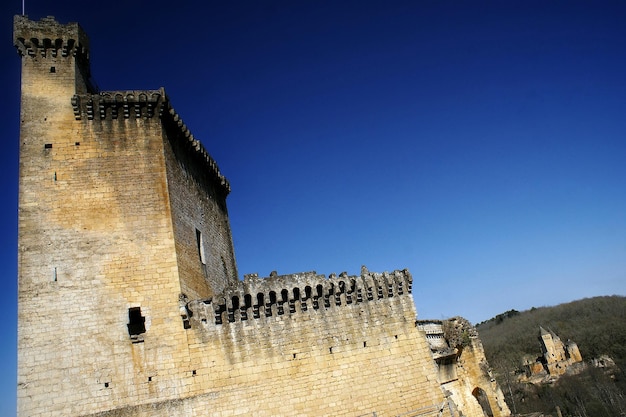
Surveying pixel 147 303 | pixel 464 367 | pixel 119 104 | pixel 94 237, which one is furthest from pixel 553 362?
pixel 119 104

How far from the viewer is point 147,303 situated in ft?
39.7

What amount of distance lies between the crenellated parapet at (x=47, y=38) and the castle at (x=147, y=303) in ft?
0.14

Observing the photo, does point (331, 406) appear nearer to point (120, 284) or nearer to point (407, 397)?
point (407, 397)

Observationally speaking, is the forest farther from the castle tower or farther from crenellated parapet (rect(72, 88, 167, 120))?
crenellated parapet (rect(72, 88, 167, 120))

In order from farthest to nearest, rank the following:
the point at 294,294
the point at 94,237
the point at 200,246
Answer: the point at 200,246 < the point at 294,294 < the point at 94,237

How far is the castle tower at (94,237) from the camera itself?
11.2m

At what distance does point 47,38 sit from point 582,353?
7804 cm

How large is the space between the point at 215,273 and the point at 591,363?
66.1m

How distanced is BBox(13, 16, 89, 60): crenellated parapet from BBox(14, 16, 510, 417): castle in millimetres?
43

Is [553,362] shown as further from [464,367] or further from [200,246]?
[200,246]

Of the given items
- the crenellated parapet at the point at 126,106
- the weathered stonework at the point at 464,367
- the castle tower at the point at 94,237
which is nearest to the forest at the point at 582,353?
the weathered stonework at the point at 464,367

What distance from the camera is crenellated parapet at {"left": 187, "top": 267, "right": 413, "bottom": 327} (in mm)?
12648

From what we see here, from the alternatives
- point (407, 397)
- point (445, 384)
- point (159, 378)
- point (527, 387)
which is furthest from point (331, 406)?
point (527, 387)

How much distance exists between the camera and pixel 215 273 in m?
16.6
